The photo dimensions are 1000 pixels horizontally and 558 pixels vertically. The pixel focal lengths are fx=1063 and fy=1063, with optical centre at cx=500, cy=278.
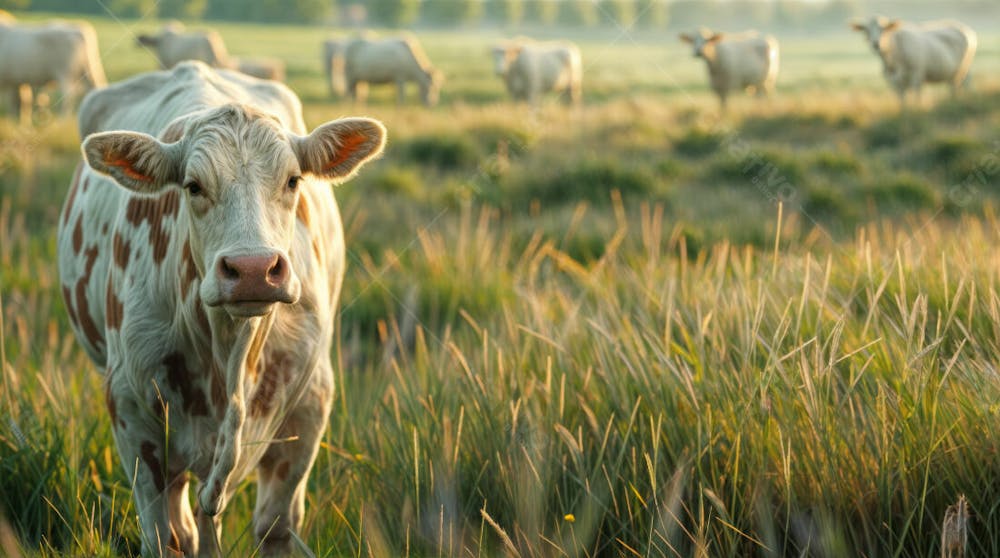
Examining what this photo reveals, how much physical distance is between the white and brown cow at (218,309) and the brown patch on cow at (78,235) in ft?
1.47

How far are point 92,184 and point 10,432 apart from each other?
3.55ft

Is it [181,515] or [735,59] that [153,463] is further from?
[735,59]

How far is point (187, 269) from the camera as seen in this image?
2824 mm

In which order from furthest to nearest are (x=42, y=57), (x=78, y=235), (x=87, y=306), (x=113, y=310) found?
(x=42, y=57), (x=78, y=235), (x=87, y=306), (x=113, y=310)

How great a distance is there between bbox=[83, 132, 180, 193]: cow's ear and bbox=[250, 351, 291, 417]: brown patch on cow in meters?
0.56

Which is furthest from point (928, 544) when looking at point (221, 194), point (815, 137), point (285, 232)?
point (815, 137)

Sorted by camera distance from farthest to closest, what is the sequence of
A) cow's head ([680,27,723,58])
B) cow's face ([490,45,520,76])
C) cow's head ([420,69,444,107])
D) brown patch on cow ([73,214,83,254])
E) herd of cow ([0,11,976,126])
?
1. cow's head ([420,69,444,107])
2. cow's face ([490,45,520,76])
3. cow's head ([680,27,723,58])
4. herd of cow ([0,11,976,126])
5. brown patch on cow ([73,214,83,254])

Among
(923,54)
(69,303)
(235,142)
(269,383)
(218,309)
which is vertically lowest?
(923,54)

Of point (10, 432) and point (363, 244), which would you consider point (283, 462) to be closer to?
point (10, 432)

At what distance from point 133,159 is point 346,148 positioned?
54 cm

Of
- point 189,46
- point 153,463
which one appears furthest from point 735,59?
point 153,463

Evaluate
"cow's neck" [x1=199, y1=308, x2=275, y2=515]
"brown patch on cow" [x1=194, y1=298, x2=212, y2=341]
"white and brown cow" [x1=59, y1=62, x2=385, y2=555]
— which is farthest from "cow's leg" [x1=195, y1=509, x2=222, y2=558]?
"brown patch on cow" [x1=194, y1=298, x2=212, y2=341]

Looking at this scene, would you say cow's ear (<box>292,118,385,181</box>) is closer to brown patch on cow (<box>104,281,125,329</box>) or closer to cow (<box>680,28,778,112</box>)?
brown patch on cow (<box>104,281,125,329</box>)

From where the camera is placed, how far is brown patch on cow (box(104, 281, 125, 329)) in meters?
3.10
